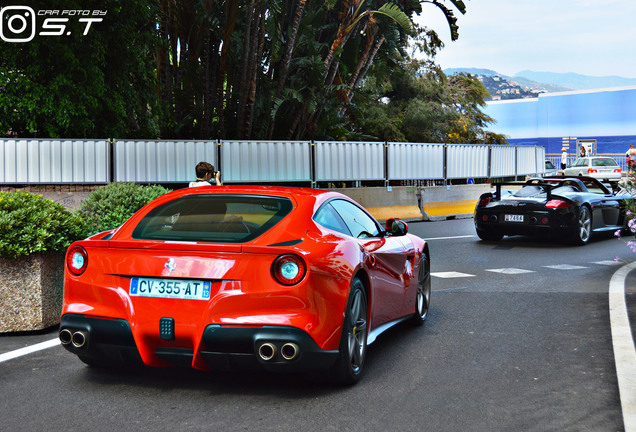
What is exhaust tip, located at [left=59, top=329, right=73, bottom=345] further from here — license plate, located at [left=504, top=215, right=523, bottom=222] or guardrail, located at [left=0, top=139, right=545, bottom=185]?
guardrail, located at [left=0, top=139, right=545, bottom=185]

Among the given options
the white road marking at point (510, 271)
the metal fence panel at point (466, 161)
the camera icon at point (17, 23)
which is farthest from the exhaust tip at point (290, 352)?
the metal fence panel at point (466, 161)

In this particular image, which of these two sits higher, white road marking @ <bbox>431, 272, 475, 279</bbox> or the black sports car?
the black sports car

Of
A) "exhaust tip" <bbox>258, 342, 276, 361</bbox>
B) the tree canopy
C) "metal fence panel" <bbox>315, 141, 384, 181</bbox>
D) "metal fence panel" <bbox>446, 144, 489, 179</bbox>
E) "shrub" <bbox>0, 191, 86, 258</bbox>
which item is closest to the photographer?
"exhaust tip" <bbox>258, 342, 276, 361</bbox>

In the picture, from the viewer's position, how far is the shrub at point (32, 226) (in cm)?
680

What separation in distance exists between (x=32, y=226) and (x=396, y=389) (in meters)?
3.63

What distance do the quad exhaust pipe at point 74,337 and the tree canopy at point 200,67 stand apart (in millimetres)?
14757

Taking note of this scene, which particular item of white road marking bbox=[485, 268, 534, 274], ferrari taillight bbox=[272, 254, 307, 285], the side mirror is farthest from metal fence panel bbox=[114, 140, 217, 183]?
ferrari taillight bbox=[272, 254, 307, 285]

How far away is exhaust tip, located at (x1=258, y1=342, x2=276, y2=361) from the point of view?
4695mm

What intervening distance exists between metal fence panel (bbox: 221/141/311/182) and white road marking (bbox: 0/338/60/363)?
46.6 feet

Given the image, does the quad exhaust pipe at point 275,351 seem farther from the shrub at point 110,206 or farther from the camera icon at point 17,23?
the camera icon at point 17,23

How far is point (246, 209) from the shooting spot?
5547 millimetres

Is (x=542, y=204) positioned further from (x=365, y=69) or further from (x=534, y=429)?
(x=365, y=69)

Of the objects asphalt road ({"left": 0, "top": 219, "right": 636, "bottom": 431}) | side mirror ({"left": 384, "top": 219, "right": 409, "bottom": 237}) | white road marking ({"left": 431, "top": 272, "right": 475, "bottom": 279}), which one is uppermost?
side mirror ({"left": 384, "top": 219, "right": 409, "bottom": 237})

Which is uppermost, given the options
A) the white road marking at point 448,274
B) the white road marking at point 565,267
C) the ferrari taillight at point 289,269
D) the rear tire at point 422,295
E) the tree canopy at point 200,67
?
the tree canopy at point 200,67
